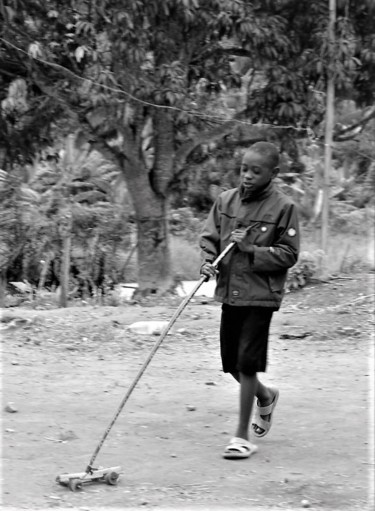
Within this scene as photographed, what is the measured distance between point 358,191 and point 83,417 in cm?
1265

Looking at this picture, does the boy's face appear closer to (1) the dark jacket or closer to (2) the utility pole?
(1) the dark jacket

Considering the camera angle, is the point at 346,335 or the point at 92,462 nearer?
the point at 92,462

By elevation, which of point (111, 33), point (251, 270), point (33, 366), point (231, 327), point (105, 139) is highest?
point (111, 33)

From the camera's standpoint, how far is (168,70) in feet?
31.0

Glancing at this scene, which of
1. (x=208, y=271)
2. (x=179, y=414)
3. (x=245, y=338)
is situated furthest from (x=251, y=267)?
(x=179, y=414)

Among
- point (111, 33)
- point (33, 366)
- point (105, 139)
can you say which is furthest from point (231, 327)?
point (105, 139)

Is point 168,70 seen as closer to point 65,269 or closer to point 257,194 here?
point 65,269

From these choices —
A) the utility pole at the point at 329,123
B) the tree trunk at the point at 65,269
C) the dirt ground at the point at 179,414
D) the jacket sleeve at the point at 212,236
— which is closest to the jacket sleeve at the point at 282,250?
the jacket sleeve at the point at 212,236

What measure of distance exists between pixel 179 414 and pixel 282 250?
4.45 feet

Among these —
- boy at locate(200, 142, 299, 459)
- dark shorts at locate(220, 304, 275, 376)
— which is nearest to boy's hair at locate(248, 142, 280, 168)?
boy at locate(200, 142, 299, 459)

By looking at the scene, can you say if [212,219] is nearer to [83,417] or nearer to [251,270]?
[251,270]

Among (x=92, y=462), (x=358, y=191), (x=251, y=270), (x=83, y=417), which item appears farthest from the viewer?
(x=358, y=191)

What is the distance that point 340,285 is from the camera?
986 centimetres

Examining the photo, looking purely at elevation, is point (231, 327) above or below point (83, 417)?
above
